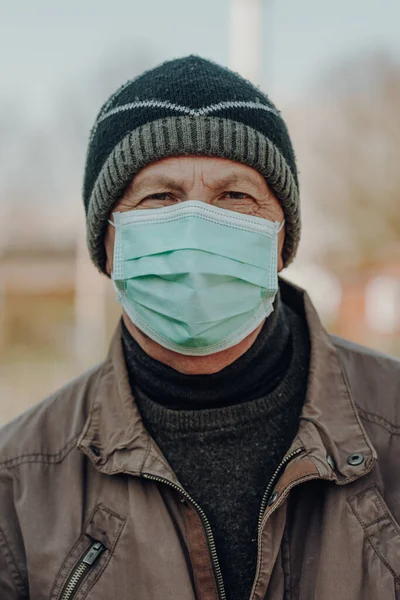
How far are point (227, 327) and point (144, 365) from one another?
1.05 feet

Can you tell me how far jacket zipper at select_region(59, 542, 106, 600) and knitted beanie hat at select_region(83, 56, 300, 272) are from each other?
980 millimetres

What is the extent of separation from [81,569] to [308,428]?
732 mm

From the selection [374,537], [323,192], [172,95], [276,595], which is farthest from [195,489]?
[323,192]

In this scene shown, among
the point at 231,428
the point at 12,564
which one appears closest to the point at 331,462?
the point at 231,428

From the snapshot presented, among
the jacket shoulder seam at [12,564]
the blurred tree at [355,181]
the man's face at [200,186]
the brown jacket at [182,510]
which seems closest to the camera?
the brown jacket at [182,510]

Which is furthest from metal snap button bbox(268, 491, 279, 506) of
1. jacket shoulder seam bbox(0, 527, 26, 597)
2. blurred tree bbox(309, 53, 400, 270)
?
blurred tree bbox(309, 53, 400, 270)

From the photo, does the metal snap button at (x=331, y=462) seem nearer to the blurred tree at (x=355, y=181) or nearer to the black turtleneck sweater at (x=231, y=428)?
the black turtleneck sweater at (x=231, y=428)

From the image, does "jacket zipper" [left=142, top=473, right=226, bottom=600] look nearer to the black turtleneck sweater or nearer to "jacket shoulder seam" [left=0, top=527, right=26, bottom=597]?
the black turtleneck sweater

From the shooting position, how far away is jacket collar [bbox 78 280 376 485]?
2051 millimetres

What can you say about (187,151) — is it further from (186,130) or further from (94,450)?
(94,450)

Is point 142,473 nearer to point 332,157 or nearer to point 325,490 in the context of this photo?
point 325,490

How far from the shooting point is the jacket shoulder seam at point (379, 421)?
84.4 inches

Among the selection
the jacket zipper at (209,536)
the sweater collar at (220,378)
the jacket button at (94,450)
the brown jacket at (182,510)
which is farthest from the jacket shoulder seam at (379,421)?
the jacket button at (94,450)

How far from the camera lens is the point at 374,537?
194 centimetres
